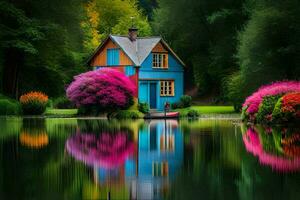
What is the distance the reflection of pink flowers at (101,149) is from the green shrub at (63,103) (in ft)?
116

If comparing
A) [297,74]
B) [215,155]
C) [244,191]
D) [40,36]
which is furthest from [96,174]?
[40,36]

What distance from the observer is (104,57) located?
55.6m

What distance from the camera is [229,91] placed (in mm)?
52594

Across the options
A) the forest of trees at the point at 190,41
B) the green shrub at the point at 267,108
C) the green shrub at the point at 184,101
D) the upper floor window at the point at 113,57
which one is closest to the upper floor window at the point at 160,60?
the upper floor window at the point at 113,57

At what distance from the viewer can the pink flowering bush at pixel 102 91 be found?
4722cm

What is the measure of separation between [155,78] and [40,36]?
9.82 metres

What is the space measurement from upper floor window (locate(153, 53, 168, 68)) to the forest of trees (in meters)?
4.80

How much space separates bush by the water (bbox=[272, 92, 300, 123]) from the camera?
33188 mm

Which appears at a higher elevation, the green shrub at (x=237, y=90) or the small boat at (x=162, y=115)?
the green shrub at (x=237, y=90)

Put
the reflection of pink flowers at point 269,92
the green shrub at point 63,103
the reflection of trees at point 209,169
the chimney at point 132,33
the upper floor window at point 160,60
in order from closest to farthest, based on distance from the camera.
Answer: the reflection of trees at point 209,169 < the reflection of pink flowers at point 269,92 < the chimney at point 132,33 < the upper floor window at point 160,60 < the green shrub at point 63,103

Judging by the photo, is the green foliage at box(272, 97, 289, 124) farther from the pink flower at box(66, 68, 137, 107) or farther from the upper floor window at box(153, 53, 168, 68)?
the upper floor window at box(153, 53, 168, 68)

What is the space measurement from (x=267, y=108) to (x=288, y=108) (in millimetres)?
2296

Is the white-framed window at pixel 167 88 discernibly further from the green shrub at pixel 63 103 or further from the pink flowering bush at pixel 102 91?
the green shrub at pixel 63 103

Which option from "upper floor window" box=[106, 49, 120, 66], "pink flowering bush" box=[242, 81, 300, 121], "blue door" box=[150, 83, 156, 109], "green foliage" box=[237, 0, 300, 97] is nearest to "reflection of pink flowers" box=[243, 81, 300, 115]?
"pink flowering bush" box=[242, 81, 300, 121]
